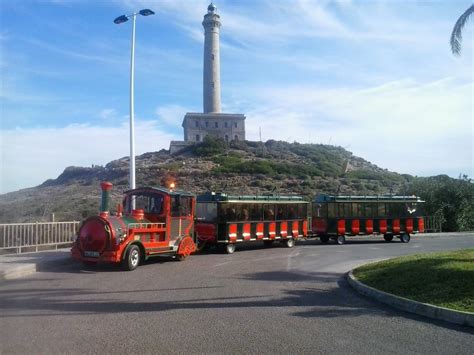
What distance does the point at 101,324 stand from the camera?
752cm

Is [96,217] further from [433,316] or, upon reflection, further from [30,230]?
[433,316]

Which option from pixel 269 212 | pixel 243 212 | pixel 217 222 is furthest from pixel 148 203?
pixel 269 212

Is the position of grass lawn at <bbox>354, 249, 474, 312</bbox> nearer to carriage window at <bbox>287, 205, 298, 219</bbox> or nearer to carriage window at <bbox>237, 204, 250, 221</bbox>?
carriage window at <bbox>237, 204, 250, 221</bbox>

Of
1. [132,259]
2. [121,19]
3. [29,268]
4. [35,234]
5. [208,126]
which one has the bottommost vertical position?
[29,268]

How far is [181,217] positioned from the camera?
1691 centimetres

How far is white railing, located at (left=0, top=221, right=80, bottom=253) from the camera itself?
640 inches

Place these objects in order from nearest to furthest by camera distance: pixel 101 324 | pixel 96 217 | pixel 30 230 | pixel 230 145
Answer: pixel 101 324
pixel 96 217
pixel 30 230
pixel 230 145

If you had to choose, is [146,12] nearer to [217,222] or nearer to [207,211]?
[207,211]

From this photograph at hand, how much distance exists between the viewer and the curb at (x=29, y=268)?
40.0 ft

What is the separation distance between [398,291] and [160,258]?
9617 mm

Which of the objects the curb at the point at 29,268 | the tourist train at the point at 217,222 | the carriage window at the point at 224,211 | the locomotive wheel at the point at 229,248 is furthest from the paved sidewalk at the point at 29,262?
the locomotive wheel at the point at 229,248

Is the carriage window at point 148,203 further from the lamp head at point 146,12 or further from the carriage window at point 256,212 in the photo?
the lamp head at point 146,12

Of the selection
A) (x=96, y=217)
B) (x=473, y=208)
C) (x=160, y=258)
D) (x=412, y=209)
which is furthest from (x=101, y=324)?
(x=473, y=208)

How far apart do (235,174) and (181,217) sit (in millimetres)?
42851
